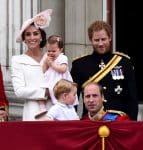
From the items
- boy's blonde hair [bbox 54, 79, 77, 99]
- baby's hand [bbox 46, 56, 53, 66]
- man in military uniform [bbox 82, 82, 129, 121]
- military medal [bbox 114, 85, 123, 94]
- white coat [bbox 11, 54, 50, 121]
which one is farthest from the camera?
baby's hand [bbox 46, 56, 53, 66]

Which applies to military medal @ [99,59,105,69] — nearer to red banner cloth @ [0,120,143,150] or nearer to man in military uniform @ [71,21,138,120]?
man in military uniform @ [71,21,138,120]

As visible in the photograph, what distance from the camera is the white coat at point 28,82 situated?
6191 mm

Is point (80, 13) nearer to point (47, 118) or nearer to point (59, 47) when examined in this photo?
point (59, 47)

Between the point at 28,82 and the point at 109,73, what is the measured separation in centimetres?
73

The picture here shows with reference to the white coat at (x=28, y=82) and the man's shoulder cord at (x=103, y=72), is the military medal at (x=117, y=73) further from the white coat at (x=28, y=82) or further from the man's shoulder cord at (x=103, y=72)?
the white coat at (x=28, y=82)

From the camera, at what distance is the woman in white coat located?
20.4 ft

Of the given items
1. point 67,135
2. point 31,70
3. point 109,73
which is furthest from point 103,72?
point 67,135

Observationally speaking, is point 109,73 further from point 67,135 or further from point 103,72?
point 67,135

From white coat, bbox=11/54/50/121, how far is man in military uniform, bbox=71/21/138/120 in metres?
0.40

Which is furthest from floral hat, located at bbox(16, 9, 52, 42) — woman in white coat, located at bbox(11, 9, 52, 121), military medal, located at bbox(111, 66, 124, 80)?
military medal, located at bbox(111, 66, 124, 80)

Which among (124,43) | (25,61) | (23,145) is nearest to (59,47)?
(25,61)

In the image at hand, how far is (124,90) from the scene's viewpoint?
607 centimetres

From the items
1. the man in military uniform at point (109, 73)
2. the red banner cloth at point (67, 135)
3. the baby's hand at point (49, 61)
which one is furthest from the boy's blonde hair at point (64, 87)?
the red banner cloth at point (67, 135)

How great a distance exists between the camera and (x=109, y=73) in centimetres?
606
